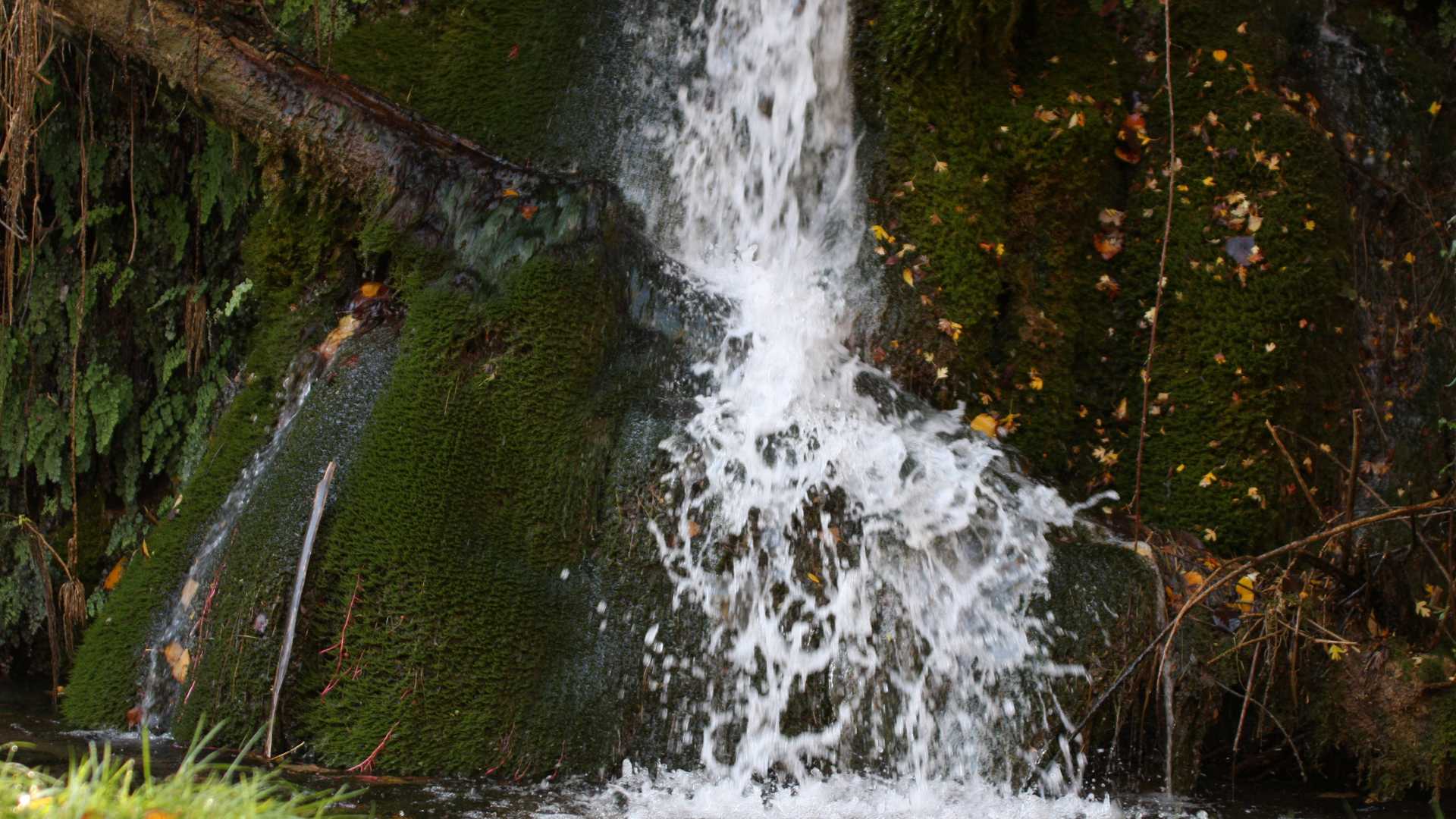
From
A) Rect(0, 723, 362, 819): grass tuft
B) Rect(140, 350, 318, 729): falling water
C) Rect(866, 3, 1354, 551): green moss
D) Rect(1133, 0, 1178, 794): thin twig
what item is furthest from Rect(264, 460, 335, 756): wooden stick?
Rect(1133, 0, 1178, 794): thin twig

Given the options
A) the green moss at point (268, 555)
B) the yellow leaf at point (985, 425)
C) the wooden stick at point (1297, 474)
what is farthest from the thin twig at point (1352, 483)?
the green moss at point (268, 555)

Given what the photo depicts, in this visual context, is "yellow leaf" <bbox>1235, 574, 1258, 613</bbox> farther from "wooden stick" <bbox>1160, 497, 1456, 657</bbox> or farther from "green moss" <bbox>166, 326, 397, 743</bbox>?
"green moss" <bbox>166, 326, 397, 743</bbox>

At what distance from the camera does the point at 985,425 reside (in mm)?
4742

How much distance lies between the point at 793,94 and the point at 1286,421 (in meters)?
2.59

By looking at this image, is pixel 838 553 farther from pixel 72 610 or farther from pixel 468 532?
pixel 72 610

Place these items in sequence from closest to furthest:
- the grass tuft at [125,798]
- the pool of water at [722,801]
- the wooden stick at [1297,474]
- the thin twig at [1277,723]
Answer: the grass tuft at [125,798], the pool of water at [722,801], the thin twig at [1277,723], the wooden stick at [1297,474]

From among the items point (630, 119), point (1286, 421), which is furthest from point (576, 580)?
point (1286, 421)

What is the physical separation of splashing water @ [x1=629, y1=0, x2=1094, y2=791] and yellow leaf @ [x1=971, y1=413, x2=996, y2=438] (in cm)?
12

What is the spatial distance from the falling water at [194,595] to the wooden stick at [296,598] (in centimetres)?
40

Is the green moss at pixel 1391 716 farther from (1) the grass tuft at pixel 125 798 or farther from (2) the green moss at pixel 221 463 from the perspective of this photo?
(2) the green moss at pixel 221 463

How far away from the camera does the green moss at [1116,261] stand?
4.83m

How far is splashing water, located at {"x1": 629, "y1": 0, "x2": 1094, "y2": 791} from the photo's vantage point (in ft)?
12.4

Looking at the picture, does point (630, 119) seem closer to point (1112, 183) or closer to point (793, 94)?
point (793, 94)

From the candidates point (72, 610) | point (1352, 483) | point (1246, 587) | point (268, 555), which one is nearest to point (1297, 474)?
point (1352, 483)
